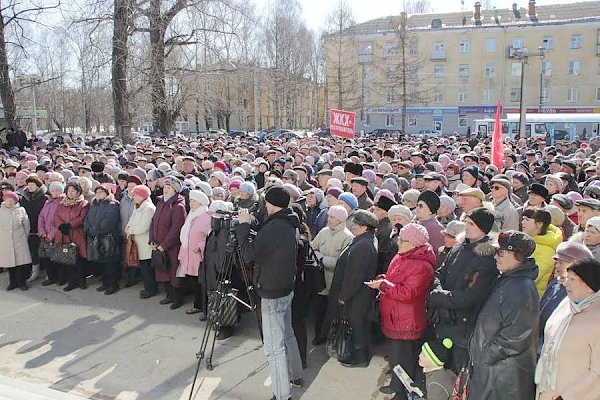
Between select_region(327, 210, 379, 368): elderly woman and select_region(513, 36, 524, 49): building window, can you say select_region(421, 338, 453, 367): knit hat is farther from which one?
select_region(513, 36, 524, 49): building window

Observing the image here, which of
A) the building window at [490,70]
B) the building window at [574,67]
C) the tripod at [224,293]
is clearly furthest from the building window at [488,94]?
the tripod at [224,293]

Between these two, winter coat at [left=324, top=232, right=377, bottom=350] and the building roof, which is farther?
the building roof

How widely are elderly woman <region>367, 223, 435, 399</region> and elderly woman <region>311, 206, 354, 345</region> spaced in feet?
3.79

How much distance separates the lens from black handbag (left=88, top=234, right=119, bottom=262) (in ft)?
24.4

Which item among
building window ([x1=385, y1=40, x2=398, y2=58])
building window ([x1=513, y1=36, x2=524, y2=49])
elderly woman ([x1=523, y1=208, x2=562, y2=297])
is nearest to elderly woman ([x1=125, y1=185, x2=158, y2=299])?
elderly woman ([x1=523, y1=208, x2=562, y2=297])

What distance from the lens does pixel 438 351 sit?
12.7ft

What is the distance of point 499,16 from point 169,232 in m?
57.7

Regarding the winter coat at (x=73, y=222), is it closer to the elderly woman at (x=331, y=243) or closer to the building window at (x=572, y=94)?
the elderly woman at (x=331, y=243)

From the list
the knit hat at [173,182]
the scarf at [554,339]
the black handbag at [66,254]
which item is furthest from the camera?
the black handbag at [66,254]

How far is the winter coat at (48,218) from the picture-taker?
25.5ft

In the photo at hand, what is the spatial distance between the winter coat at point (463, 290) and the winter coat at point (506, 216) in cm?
212

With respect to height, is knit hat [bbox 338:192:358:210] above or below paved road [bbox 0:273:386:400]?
above

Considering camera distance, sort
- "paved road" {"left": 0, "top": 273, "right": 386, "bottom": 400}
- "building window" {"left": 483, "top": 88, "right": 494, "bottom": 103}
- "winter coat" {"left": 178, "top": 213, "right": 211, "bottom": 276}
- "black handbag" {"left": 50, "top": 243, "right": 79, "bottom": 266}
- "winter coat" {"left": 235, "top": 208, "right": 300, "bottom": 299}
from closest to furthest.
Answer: "winter coat" {"left": 235, "top": 208, "right": 300, "bottom": 299} → "paved road" {"left": 0, "top": 273, "right": 386, "bottom": 400} → "winter coat" {"left": 178, "top": 213, "right": 211, "bottom": 276} → "black handbag" {"left": 50, "top": 243, "right": 79, "bottom": 266} → "building window" {"left": 483, "top": 88, "right": 494, "bottom": 103}

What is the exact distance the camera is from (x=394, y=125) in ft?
183
